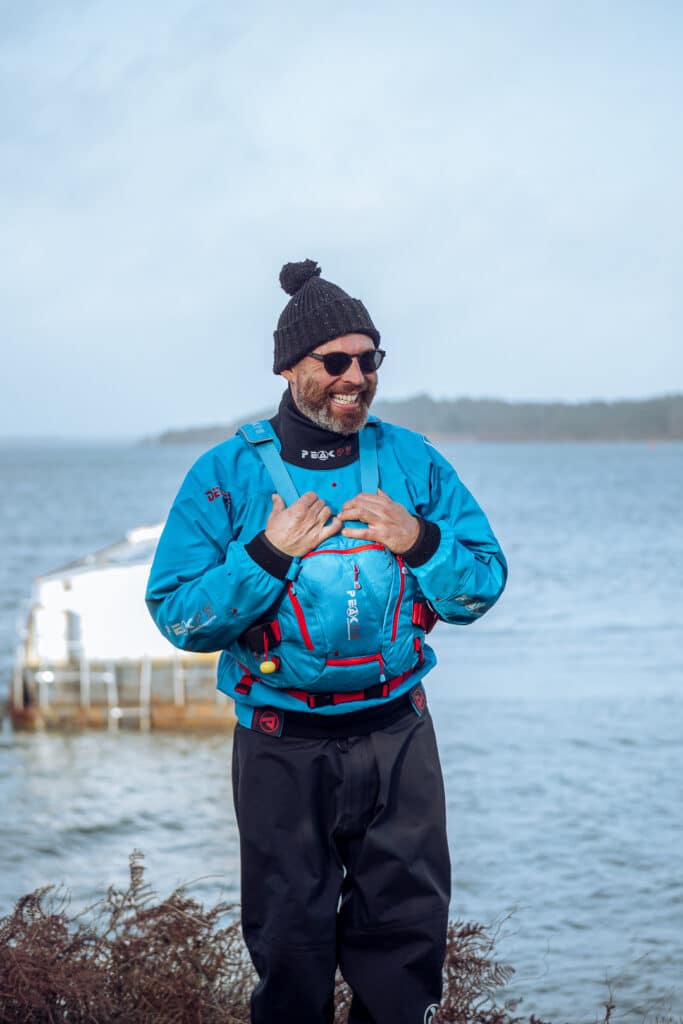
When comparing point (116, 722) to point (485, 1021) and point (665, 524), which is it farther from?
point (665, 524)

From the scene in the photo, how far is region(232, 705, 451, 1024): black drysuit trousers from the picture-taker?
3.74 meters

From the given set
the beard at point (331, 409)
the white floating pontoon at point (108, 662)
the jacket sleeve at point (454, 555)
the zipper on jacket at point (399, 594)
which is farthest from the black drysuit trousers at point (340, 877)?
the white floating pontoon at point (108, 662)

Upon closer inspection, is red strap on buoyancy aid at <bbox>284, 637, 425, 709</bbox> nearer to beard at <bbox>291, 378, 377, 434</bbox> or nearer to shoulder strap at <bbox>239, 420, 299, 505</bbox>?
shoulder strap at <bbox>239, 420, 299, 505</bbox>

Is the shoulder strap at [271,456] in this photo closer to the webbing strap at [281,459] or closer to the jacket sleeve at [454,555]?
the webbing strap at [281,459]

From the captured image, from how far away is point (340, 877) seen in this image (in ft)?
12.6

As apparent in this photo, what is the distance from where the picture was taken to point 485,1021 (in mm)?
4355

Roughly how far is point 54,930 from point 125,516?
97.8m

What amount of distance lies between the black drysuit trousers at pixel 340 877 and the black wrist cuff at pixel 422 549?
0.50 m

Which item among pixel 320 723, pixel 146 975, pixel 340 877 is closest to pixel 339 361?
pixel 320 723

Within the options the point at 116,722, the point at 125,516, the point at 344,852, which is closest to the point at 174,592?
the point at 344,852

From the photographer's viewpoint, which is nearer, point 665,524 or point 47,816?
point 47,816

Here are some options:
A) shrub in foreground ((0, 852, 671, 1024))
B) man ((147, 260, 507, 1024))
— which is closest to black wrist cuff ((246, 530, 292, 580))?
man ((147, 260, 507, 1024))

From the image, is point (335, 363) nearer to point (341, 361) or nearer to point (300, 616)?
point (341, 361)

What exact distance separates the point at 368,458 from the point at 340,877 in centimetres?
124
